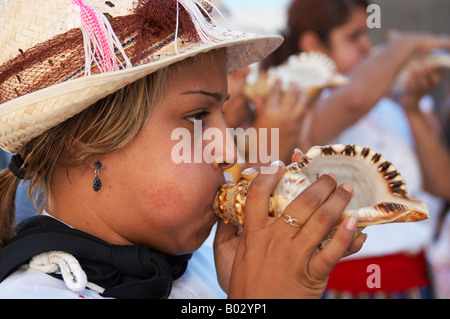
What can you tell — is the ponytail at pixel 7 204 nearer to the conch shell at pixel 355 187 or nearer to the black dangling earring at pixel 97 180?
the black dangling earring at pixel 97 180

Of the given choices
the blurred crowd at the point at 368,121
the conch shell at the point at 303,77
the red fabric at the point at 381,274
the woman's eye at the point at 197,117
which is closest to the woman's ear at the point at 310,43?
the blurred crowd at the point at 368,121

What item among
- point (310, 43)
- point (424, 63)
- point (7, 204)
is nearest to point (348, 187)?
point (7, 204)

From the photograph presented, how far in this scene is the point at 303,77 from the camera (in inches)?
132

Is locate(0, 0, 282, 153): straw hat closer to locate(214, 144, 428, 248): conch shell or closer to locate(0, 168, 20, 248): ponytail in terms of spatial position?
locate(0, 168, 20, 248): ponytail


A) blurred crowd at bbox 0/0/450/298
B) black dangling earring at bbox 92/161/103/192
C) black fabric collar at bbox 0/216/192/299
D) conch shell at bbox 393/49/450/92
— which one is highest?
conch shell at bbox 393/49/450/92

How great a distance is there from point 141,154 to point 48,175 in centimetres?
31

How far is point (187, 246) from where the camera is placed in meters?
1.40

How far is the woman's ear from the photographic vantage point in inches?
149

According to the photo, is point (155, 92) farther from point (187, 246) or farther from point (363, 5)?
point (363, 5)

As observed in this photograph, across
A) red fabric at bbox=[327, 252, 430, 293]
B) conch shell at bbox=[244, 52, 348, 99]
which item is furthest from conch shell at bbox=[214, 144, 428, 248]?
conch shell at bbox=[244, 52, 348, 99]

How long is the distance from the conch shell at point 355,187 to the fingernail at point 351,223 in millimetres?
12

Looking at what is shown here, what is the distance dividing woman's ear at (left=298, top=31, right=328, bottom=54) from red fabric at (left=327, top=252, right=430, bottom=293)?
1729 mm

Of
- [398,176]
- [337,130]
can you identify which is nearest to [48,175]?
[398,176]

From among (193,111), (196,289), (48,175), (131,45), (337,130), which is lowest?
(196,289)
